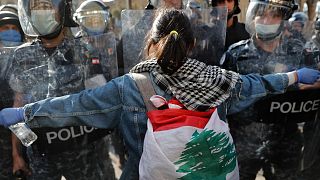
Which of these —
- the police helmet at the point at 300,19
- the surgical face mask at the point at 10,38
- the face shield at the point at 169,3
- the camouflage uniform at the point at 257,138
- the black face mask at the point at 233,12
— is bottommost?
the camouflage uniform at the point at 257,138

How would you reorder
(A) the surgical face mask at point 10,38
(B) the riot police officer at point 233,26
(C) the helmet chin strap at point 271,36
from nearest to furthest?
(C) the helmet chin strap at point 271,36 < (A) the surgical face mask at point 10,38 < (B) the riot police officer at point 233,26

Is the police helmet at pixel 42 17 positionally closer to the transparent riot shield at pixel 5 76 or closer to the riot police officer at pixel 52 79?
the riot police officer at pixel 52 79

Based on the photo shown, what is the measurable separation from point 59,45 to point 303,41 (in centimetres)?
161

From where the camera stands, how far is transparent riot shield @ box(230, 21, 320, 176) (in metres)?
2.26

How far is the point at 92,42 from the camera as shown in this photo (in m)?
2.12

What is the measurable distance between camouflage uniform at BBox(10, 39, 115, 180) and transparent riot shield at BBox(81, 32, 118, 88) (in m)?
0.03

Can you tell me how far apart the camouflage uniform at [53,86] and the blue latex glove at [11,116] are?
1.49 ft

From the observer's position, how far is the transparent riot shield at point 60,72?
207 cm

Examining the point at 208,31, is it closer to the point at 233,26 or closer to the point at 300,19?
the point at 233,26

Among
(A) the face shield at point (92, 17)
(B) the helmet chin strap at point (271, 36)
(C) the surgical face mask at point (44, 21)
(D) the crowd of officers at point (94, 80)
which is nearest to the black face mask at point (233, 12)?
(D) the crowd of officers at point (94, 80)

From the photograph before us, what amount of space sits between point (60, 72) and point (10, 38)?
0.94 meters

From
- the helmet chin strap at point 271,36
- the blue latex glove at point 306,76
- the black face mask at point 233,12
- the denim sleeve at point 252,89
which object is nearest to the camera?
the denim sleeve at point 252,89

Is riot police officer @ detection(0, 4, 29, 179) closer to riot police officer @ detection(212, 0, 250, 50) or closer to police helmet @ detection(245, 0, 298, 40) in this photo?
police helmet @ detection(245, 0, 298, 40)

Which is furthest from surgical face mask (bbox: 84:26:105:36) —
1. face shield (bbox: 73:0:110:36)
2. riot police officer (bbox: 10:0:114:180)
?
riot police officer (bbox: 10:0:114:180)
